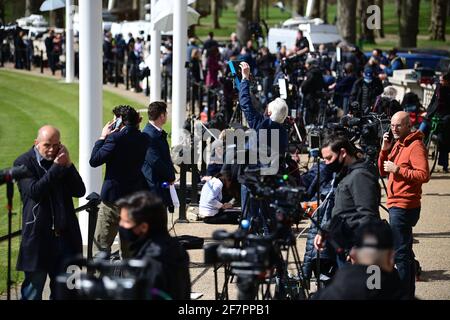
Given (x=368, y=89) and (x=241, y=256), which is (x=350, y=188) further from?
(x=368, y=89)

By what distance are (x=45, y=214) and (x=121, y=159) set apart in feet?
6.75

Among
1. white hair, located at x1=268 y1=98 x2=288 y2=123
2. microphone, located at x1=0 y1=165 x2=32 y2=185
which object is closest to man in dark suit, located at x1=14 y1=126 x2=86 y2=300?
microphone, located at x1=0 y1=165 x2=32 y2=185

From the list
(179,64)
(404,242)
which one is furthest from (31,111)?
(404,242)

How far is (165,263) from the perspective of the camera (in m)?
6.74

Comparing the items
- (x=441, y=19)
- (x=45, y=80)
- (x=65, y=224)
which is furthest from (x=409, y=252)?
(x=441, y=19)

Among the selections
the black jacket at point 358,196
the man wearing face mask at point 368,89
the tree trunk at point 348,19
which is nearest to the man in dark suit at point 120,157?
the black jacket at point 358,196

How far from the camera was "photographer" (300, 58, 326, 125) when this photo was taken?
75.4 ft

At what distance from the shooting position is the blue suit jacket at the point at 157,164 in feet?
39.6

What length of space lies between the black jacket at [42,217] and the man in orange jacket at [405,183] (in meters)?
3.28

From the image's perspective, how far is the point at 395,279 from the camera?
6.76m

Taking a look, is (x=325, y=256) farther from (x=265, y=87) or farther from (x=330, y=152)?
(x=265, y=87)
